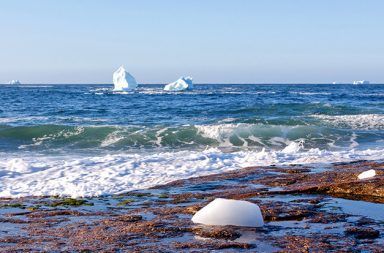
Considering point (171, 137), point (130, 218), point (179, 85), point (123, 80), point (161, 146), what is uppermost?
point (123, 80)

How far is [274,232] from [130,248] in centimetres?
156

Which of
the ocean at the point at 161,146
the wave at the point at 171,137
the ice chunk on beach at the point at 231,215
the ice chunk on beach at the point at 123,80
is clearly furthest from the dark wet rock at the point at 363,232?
the ice chunk on beach at the point at 123,80

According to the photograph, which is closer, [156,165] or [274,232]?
[274,232]

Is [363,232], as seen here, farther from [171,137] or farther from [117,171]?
[171,137]

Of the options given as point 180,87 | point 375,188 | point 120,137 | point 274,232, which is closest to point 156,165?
point 375,188

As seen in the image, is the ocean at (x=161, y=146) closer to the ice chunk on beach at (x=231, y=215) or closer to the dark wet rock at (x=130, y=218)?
the dark wet rock at (x=130, y=218)

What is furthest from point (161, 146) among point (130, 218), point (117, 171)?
point (130, 218)

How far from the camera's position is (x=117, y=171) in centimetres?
1084

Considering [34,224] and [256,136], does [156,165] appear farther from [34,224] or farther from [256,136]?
[256,136]

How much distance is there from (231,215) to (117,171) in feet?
17.5

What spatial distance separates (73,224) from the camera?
6.24 meters

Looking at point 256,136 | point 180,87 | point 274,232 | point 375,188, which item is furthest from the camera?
point 180,87

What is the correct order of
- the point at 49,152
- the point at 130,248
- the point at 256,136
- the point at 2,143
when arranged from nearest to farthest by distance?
the point at 130,248
the point at 49,152
the point at 2,143
the point at 256,136

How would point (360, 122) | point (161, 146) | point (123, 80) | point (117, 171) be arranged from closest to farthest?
1. point (117, 171)
2. point (161, 146)
3. point (360, 122)
4. point (123, 80)
